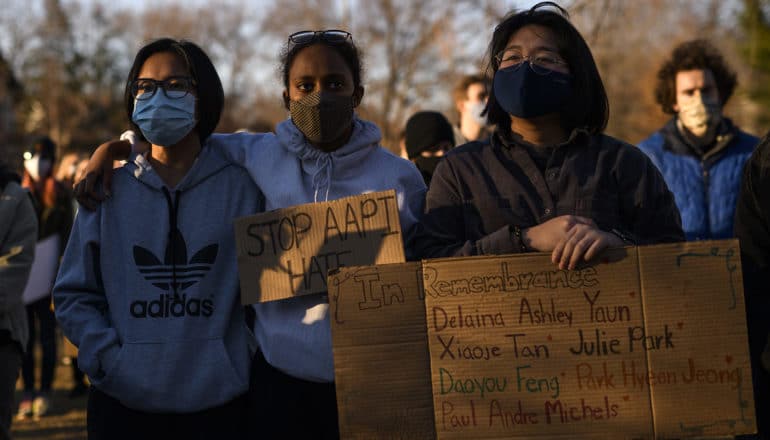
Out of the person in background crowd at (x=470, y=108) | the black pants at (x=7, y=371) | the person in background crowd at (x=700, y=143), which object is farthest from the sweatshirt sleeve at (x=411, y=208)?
the person in background crowd at (x=470, y=108)

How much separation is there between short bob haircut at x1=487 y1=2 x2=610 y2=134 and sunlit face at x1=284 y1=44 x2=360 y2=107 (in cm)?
55

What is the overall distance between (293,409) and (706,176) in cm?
353

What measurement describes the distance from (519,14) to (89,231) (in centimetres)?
179

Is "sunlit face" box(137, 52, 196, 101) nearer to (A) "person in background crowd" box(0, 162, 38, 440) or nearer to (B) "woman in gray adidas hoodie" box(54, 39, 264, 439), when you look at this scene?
(B) "woman in gray adidas hoodie" box(54, 39, 264, 439)

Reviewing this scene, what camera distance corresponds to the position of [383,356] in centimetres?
325

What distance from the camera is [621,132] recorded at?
165 feet

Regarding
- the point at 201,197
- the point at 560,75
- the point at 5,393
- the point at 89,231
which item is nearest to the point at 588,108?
the point at 560,75

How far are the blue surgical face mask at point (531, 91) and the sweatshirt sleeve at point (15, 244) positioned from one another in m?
2.97

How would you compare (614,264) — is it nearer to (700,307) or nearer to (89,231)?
(700,307)

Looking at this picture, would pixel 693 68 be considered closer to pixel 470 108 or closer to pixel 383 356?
pixel 470 108

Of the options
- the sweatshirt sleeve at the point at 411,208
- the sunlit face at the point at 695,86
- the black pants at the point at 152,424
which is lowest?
the black pants at the point at 152,424

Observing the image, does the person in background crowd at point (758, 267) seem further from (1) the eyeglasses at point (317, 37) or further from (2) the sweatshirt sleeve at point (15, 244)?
(2) the sweatshirt sleeve at point (15, 244)

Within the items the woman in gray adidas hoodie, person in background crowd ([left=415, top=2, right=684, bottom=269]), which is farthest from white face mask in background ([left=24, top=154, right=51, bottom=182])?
person in background crowd ([left=415, top=2, right=684, bottom=269])

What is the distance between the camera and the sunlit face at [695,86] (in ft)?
21.0
